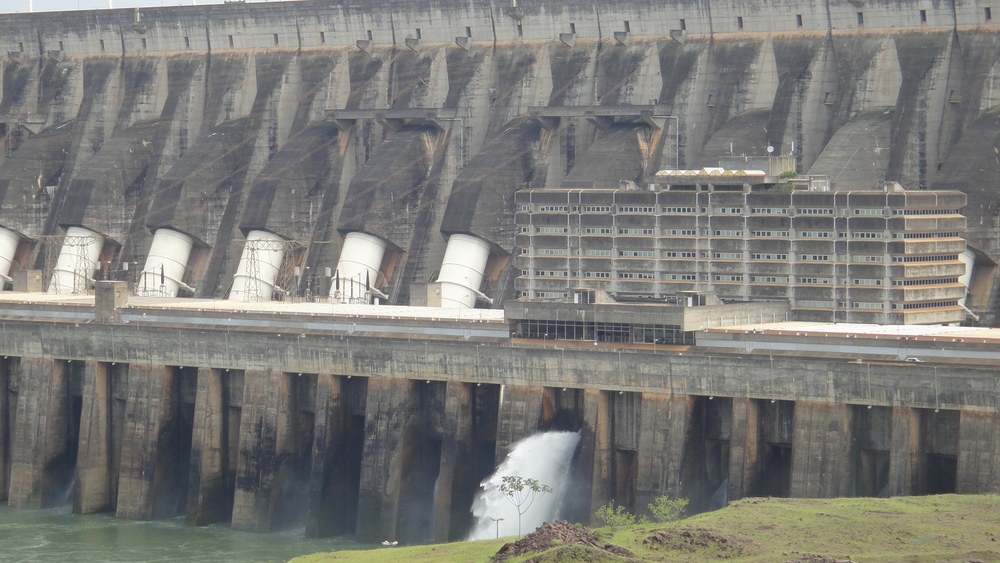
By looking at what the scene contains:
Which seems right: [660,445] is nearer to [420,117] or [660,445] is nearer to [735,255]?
[735,255]

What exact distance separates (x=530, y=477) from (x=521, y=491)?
34.0 inches

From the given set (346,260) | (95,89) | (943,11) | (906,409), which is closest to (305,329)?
(346,260)

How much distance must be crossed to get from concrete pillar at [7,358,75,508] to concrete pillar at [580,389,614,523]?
3179 centimetres

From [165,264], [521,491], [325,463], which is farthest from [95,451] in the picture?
[165,264]

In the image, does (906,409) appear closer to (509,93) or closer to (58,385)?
(58,385)

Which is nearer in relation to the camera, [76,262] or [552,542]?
[552,542]

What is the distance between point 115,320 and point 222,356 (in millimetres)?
9393

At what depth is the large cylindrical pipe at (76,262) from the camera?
133500 mm

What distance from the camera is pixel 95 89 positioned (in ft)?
499

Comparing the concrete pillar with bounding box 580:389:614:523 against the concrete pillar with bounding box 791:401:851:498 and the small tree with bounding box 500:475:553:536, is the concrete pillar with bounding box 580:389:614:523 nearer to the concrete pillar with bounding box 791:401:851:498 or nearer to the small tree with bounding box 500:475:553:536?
the small tree with bounding box 500:475:553:536

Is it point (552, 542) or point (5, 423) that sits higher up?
point (5, 423)

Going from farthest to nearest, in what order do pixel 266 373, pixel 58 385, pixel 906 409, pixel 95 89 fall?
pixel 95 89 < pixel 58 385 < pixel 266 373 < pixel 906 409

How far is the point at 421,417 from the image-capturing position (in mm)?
92125

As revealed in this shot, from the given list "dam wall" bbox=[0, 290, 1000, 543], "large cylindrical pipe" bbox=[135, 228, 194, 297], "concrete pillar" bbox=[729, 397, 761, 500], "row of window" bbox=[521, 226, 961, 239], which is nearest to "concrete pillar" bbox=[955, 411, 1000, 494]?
"dam wall" bbox=[0, 290, 1000, 543]
